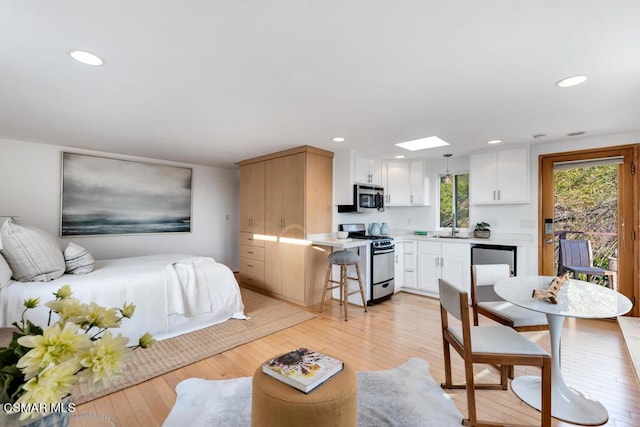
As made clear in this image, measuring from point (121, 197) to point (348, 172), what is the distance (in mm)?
3610

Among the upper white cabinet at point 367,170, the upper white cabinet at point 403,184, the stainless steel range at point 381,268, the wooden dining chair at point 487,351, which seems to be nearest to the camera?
the wooden dining chair at point 487,351

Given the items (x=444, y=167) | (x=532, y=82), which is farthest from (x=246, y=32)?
(x=444, y=167)

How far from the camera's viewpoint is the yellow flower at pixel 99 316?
71 centimetres

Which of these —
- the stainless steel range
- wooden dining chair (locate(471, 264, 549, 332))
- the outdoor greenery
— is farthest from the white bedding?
the outdoor greenery

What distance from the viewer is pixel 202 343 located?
110 inches

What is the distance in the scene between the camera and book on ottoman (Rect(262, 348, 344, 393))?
128 cm

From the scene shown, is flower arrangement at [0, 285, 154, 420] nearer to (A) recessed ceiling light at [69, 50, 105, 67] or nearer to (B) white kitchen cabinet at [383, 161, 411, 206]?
(A) recessed ceiling light at [69, 50, 105, 67]

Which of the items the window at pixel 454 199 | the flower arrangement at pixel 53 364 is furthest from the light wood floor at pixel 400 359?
the window at pixel 454 199

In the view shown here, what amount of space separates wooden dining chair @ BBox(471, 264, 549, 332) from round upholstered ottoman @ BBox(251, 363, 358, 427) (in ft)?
4.87

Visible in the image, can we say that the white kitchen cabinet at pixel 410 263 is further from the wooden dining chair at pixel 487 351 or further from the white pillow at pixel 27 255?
the white pillow at pixel 27 255

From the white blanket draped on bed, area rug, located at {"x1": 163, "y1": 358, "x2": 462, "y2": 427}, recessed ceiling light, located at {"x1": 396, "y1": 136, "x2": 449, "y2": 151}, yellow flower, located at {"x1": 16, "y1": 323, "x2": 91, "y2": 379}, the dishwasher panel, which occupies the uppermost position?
recessed ceiling light, located at {"x1": 396, "y1": 136, "x2": 449, "y2": 151}

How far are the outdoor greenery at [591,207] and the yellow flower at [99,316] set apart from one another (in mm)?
4794

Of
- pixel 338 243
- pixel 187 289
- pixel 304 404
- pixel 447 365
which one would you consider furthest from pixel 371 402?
pixel 187 289

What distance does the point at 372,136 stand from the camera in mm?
3445
